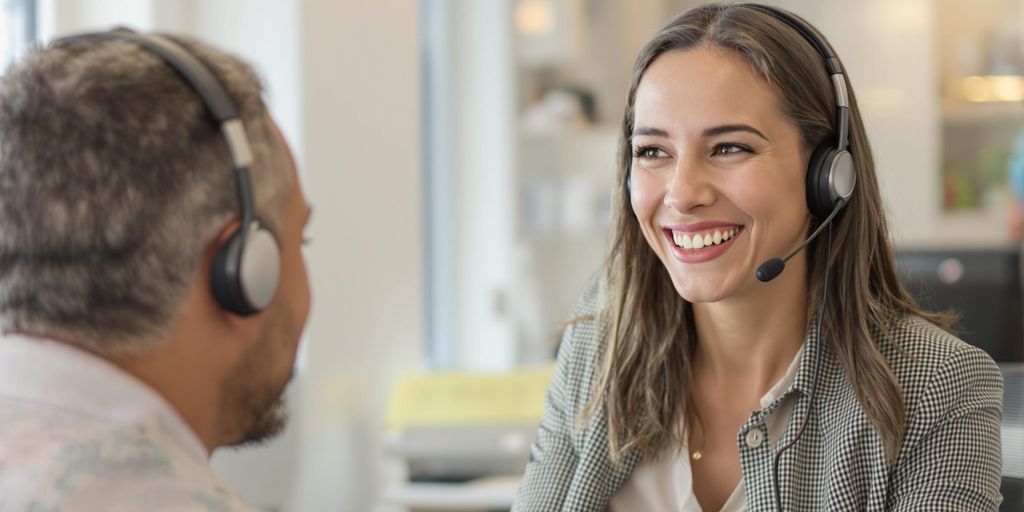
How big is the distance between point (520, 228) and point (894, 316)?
2843mm

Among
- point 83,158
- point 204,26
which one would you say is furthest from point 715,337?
point 204,26

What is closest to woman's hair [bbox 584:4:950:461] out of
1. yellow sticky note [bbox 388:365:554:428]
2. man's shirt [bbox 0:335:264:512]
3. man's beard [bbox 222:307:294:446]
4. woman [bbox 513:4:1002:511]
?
woman [bbox 513:4:1002:511]

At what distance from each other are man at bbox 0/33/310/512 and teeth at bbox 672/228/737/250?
646 millimetres

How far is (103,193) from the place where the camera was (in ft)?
2.40

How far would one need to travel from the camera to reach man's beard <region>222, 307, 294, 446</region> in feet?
2.72

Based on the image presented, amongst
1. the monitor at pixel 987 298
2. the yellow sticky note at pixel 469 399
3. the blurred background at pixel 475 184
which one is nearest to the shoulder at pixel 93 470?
the blurred background at pixel 475 184

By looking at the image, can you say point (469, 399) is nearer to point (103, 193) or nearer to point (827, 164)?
point (827, 164)

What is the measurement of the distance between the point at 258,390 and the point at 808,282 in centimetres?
78

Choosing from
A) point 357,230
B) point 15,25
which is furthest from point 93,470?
point 357,230

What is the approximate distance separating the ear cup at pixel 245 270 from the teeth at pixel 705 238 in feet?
2.09

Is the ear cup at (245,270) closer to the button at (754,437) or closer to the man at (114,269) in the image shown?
the man at (114,269)

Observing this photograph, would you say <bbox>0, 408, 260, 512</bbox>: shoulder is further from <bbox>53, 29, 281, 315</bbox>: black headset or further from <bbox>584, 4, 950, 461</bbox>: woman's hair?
<bbox>584, 4, 950, 461</bbox>: woman's hair

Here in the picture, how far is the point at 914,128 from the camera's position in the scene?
4848 mm

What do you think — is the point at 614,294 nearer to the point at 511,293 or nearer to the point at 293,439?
the point at 293,439
